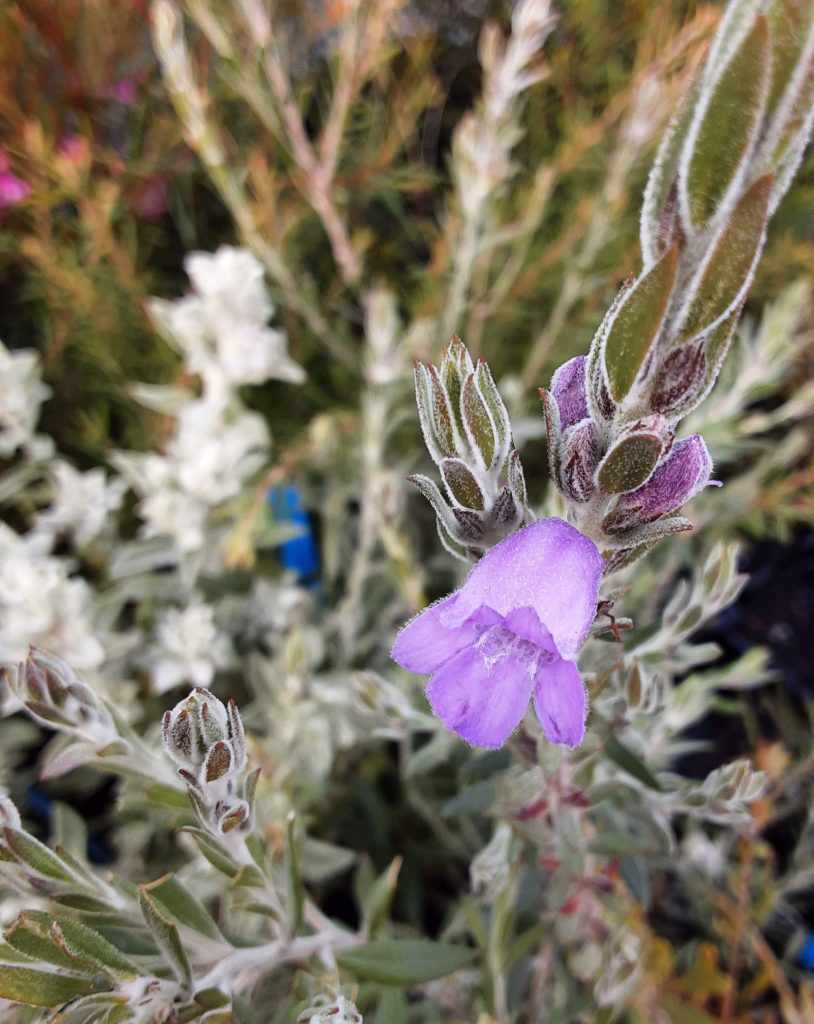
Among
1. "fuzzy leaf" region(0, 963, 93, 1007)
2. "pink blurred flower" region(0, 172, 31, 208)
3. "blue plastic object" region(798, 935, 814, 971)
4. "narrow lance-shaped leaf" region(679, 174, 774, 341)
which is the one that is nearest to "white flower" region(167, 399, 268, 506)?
"pink blurred flower" region(0, 172, 31, 208)

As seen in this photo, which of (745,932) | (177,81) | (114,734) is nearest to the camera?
(114,734)

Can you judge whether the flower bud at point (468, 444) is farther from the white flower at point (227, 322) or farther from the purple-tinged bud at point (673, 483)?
the white flower at point (227, 322)

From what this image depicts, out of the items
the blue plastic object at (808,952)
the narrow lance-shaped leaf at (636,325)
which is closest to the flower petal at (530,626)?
the narrow lance-shaped leaf at (636,325)

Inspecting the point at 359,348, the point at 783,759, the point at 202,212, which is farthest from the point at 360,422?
the point at 783,759

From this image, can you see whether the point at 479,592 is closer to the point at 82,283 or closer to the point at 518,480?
the point at 518,480

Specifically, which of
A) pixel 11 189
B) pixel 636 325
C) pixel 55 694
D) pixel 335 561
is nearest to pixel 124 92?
pixel 11 189

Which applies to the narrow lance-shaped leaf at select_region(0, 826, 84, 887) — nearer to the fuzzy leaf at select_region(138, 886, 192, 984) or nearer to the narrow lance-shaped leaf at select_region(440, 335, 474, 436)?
the fuzzy leaf at select_region(138, 886, 192, 984)
